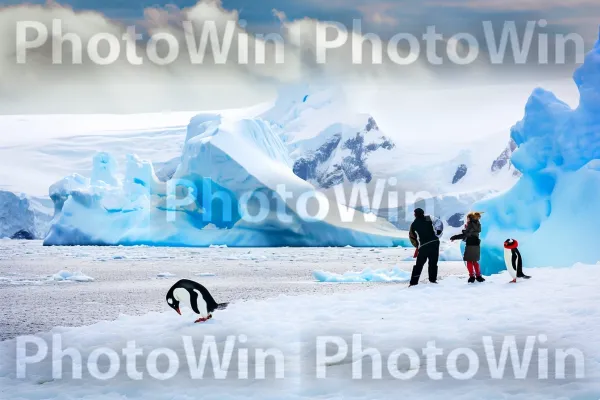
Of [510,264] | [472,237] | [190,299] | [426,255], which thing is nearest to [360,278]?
[426,255]

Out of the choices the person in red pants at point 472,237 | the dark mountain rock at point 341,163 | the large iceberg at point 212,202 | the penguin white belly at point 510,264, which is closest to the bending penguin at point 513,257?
the penguin white belly at point 510,264

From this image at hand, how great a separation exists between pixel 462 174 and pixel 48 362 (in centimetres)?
13906

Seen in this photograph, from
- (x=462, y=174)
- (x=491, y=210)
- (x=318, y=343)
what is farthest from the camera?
(x=462, y=174)

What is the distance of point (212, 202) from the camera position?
4616 cm

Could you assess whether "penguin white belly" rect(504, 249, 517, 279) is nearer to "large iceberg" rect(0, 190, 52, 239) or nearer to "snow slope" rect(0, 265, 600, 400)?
"snow slope" rect(0, 265, 600, 400)

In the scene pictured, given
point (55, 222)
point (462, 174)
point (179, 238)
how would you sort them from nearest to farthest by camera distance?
point (179, 238) < point (55, 222) < point (462, 174)

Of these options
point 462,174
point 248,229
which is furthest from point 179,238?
point 462,174

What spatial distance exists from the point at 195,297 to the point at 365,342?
7.77 ft

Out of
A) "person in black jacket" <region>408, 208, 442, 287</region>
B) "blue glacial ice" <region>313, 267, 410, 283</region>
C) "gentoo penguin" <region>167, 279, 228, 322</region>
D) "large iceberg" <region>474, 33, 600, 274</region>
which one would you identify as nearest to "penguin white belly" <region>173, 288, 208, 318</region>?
"gentoo penguin" <region>167, 279, 228, 322</region>

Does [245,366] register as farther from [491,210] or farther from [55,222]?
[55,222]

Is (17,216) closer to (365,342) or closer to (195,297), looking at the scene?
(195,297)

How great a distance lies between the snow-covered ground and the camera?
218 inches

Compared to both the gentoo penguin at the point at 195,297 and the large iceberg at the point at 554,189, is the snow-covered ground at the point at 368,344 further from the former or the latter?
the large iceberg at the point at 554,189

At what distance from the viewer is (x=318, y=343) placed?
23.9ft
